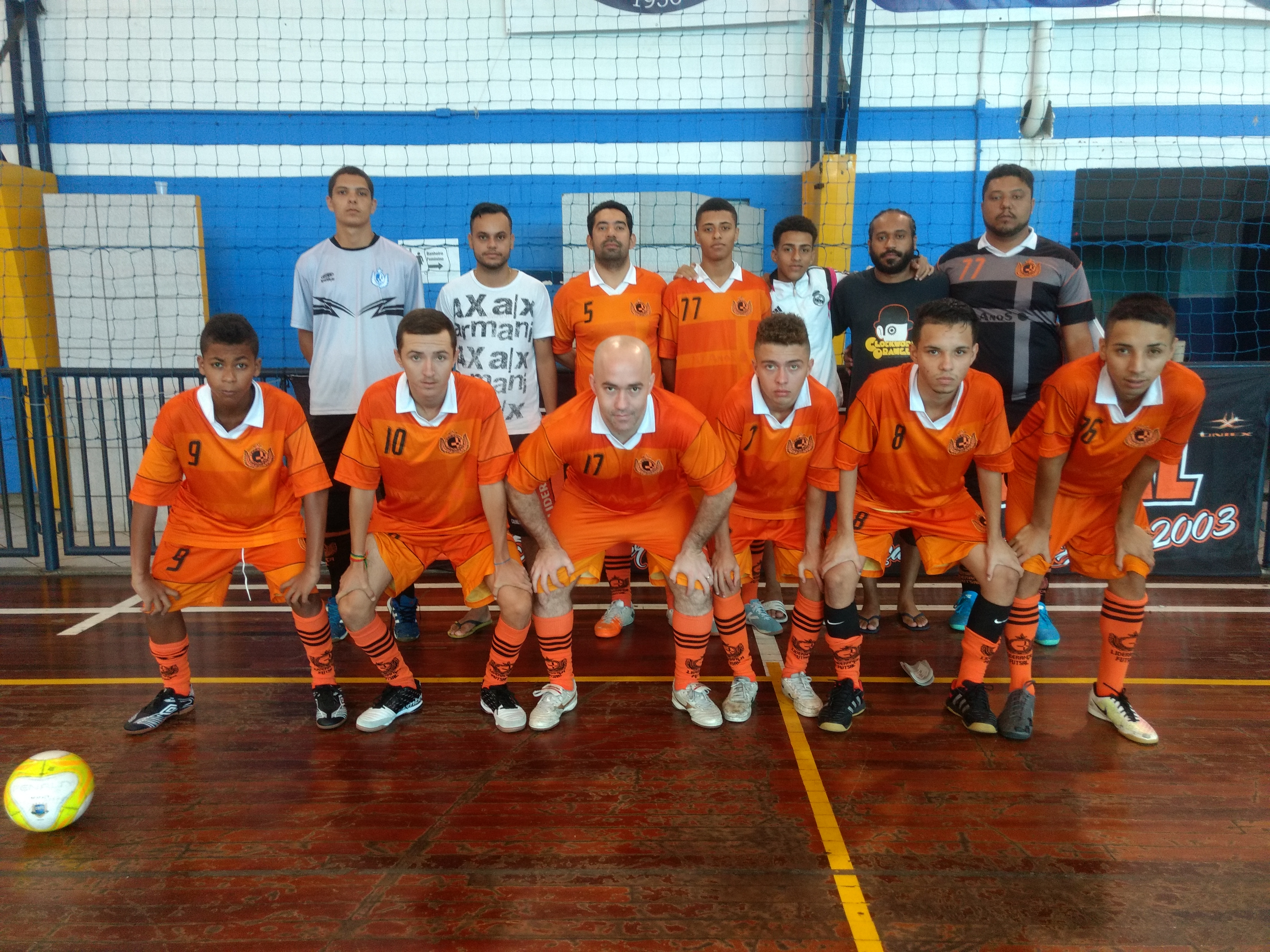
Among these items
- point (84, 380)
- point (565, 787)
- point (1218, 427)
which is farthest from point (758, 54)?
point (565, 787)

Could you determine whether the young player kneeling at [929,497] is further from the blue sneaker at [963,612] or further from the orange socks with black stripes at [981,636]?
the blue sneaker at [963,612]

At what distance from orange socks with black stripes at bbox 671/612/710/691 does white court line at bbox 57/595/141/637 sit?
2829mm

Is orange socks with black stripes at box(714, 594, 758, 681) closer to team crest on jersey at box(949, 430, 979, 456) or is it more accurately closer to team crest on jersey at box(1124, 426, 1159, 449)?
team crest on jersey at box(949, 430, 979, 456)

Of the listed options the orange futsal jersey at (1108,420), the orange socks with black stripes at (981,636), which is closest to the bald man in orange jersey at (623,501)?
the orange socks with black stripes at (981,636)

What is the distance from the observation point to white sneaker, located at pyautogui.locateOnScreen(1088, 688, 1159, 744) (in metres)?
3.06

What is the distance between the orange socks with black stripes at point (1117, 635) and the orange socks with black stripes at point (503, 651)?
2226 millimetres

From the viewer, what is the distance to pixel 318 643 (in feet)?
10.7

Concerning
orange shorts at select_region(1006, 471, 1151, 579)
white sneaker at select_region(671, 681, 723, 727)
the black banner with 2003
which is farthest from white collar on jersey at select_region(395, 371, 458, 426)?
the black banner with 2003

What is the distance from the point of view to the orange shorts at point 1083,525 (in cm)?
318

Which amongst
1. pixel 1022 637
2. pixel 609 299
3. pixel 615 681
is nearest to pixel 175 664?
pixel 615 681

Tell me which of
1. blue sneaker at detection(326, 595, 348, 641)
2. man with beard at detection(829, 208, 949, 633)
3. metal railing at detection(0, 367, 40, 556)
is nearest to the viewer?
man with beard at detection(829, 208, 949, 633)

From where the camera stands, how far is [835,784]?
278cm

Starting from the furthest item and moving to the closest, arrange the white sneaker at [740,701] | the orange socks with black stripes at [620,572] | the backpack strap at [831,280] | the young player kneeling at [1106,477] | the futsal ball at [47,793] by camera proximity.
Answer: the orange socks with black stripes at [620,572] → the backpack strap at [831,280] → the white sneaker at [740,701] → the young player kneeling at [1106,477] → the futsal ball at [47,793]

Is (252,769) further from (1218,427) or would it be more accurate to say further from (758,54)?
(758,54)
